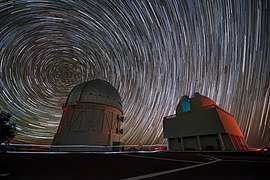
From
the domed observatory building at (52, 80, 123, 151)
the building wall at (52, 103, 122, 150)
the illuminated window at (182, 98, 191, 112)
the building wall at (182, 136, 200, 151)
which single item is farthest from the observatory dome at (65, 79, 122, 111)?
the building wall at (182, 136, 200, 151)

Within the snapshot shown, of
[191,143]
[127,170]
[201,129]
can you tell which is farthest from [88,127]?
[127,170]

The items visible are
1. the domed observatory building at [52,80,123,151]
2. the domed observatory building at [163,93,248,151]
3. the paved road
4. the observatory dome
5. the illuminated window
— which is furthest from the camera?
the illuminated window

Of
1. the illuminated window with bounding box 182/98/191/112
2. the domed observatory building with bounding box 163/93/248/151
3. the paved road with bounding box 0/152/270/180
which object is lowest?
the paved road with bounding box 0/152/270/180

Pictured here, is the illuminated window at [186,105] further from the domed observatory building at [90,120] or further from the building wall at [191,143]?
the domed observatory building at [90,120]

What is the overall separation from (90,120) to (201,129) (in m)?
16.6

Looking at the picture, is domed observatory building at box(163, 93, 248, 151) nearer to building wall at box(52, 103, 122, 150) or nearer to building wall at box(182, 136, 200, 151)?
building wall at box(182, 136, 200, 151)

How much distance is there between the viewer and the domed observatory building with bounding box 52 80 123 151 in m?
20.0

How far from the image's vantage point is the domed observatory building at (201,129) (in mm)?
19016

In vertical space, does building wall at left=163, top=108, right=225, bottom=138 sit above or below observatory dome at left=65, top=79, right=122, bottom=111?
below

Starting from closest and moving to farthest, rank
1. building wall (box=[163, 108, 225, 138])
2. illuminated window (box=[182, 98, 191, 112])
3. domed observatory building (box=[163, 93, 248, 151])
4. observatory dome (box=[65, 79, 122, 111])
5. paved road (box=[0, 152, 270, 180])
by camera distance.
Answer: paved road (box=[0, 152, 270, 180]), domed observatory building (box=[163, 93, 248, 151]), building wall (box=[163, 108, 225, 138]), observatory dome (box=[65, 79, 122, 111]), illuminated window (box=[182, 98, 191, 112])

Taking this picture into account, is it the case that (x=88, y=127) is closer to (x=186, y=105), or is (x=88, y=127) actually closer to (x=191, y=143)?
(x=191, y=143)

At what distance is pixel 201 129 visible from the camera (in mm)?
20625

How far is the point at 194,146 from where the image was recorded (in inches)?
831

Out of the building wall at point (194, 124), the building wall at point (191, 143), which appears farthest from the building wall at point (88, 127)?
the building wall at point (191, 143)
